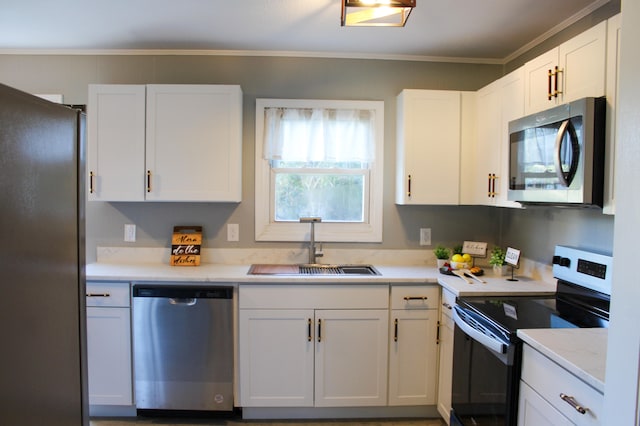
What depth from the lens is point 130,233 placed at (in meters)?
2.78

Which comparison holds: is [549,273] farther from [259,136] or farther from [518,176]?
[259,136]

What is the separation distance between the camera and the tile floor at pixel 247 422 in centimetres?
234

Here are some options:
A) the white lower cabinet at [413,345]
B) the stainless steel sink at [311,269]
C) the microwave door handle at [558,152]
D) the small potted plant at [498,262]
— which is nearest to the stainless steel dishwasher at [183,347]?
the stainless steel sink at [311,269]

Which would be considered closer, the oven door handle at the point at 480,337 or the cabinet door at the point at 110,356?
the oven door handle at the point at 480,337

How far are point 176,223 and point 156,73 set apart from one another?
1.07 meters

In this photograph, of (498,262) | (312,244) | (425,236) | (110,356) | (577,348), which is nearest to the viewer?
(577,348)

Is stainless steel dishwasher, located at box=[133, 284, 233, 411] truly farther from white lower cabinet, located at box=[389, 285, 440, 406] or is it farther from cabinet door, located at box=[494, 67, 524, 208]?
cabinet door, located at box=[494, 67, 524, 208]

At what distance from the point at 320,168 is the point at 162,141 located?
3.54 ft

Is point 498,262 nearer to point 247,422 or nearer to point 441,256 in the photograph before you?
point 441,256

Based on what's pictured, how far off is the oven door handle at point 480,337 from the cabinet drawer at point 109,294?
6.16ft

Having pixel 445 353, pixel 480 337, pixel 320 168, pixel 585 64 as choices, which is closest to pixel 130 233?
pixel 320 168

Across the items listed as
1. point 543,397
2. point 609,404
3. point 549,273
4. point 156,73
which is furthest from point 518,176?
point 156,73

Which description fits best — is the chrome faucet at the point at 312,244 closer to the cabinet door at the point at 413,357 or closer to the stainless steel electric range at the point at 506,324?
the cabinet door at the point at 413,357

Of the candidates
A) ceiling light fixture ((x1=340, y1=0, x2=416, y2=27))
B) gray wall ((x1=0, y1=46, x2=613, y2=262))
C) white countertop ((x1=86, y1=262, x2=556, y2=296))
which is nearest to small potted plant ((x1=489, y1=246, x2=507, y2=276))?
white countertop ((x1=86, y1=262, x2=556, y2=296))
